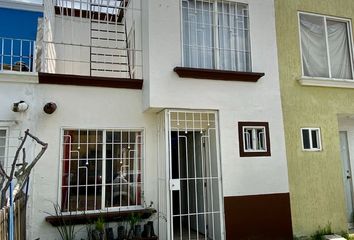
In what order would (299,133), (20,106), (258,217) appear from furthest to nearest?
(299,133) < (258,217) < (20,106)

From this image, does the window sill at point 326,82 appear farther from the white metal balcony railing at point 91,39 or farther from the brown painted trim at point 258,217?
the white metal balcony railing at point 91,39

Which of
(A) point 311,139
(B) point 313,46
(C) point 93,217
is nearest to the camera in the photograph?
(C) point 93,217

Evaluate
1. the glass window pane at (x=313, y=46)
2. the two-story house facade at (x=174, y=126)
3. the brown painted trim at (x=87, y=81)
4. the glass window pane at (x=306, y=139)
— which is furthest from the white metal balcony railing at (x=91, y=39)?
the glass window pane at (x=306, y=139)

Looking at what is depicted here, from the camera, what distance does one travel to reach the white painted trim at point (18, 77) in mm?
5352

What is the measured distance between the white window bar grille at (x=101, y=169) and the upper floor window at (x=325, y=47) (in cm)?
427

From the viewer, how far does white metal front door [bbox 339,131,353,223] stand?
25.4 feet

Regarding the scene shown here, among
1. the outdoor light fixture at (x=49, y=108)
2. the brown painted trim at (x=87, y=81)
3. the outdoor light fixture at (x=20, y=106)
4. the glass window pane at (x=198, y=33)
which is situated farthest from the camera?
the glass window pane at (x=198, y=33)

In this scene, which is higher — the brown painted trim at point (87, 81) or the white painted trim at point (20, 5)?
the white painted trim at point (20, 5)

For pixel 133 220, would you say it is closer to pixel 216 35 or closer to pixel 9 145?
pixel 9 145

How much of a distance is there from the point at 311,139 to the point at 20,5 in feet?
27.8

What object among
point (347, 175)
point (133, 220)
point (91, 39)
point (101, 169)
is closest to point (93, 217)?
point (133, 220)

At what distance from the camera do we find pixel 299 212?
649 cm

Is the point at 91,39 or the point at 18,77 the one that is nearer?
the point at 18,77

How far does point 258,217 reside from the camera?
6.11 metres
